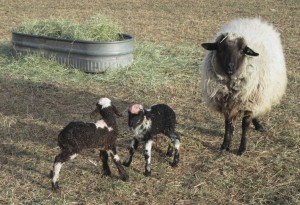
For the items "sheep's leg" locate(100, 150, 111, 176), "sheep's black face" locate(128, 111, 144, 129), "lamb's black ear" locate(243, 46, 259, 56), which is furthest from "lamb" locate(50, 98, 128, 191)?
"lamb's black ear" locate(243, 46, 259, 56)

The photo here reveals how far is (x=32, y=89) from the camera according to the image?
685 cm

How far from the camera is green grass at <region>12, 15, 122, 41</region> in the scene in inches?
316

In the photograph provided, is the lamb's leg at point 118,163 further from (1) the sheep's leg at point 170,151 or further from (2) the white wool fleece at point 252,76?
(2) the white wool fleece at point 252,76

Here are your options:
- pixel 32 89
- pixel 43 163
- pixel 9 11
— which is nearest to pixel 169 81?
pixel 32 89

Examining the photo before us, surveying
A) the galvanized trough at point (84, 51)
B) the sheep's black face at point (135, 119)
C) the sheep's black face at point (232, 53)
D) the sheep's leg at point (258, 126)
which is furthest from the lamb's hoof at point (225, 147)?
the galvanized trough at point (84, 51)

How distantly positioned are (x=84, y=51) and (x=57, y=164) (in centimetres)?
398

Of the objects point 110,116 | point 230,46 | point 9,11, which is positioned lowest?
point 9,11

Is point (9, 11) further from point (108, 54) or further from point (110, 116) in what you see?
point (110, 116)

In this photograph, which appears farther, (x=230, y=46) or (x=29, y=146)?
(x=29, y=146)

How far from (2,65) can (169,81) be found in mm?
3260

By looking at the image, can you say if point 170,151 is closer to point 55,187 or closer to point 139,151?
point 139,151

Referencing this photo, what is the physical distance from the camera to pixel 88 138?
3846 mm

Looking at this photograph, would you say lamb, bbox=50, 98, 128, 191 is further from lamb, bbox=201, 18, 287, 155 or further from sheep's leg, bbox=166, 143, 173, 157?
lamb, bbox=201, 18, 287, 155

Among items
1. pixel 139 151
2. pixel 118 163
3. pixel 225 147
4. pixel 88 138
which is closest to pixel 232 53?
pixel 225 147
